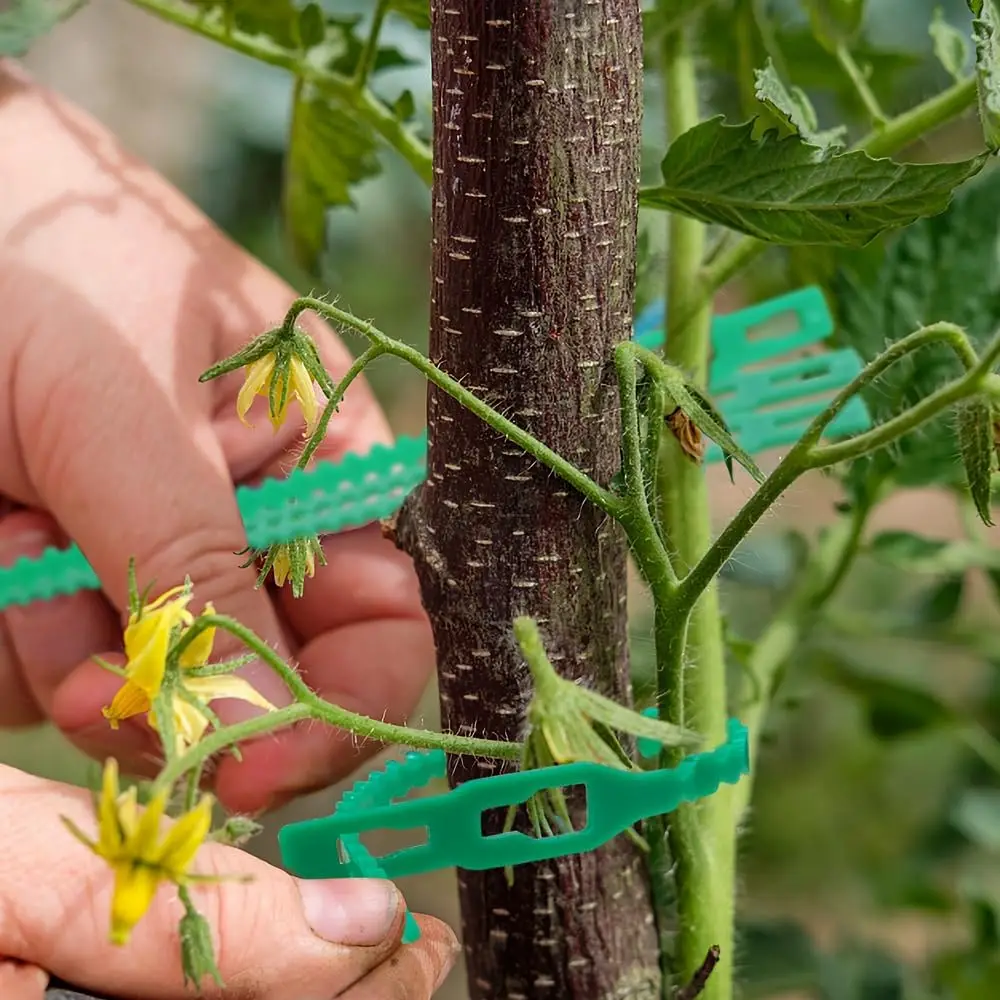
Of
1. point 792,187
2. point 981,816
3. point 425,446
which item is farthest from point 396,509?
point 981,816

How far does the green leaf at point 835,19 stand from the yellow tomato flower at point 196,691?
14.2 inches

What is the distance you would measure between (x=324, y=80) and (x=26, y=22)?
0.15 meters

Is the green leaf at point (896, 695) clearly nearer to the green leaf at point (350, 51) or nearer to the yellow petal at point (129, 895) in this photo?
the green leaf at point (350, 51)

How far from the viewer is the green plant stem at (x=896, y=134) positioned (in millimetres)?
460

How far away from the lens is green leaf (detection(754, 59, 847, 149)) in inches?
14.5

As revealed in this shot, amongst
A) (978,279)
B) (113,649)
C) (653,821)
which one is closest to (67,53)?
(113,649)

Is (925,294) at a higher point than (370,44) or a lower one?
lower

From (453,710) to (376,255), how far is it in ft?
4.11

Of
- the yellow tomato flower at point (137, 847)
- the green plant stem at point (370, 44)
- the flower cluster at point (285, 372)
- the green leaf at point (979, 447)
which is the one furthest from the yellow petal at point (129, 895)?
the green plant stem at point (370, 44)

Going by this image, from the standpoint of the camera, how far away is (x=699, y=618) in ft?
1.56

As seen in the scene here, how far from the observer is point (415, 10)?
53 cm

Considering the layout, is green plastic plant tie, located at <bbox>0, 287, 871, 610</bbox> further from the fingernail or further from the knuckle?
the fingernail

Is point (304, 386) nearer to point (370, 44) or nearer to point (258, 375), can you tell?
point (258, 375)

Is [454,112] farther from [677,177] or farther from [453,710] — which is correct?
[453,710]
